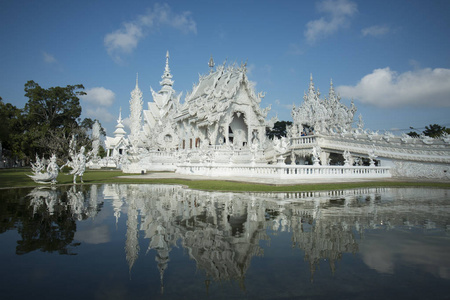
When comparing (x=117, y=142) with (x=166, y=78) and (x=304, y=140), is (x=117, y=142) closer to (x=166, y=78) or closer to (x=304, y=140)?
(x=166, y=78)

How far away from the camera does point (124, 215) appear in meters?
7.20

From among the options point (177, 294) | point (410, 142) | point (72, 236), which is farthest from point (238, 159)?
point (177, 294)

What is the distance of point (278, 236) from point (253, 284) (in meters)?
2.03

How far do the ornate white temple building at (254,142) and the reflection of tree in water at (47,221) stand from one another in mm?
10409

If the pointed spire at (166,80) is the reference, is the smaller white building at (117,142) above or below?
below

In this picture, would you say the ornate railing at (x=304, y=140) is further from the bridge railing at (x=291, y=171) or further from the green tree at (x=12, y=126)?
the green tree at (x=12, y=126)

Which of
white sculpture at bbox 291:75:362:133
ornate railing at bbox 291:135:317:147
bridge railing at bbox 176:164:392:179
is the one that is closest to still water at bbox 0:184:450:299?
bridge railing at bbox 176:164:392:179

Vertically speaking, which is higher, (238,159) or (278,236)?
(238,159)

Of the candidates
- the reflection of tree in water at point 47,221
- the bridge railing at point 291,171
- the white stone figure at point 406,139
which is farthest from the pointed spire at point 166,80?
the reflection of tree in water at point 47,221

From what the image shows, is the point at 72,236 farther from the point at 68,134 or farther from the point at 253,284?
the point at 68,134

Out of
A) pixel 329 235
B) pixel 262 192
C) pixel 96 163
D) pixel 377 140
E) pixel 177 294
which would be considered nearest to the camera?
pixel 177 294

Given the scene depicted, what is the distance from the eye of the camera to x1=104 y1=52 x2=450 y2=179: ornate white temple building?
19500 millimetres

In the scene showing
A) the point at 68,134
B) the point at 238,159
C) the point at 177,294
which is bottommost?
the point at 177,294

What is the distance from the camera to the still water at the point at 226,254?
3104mm
